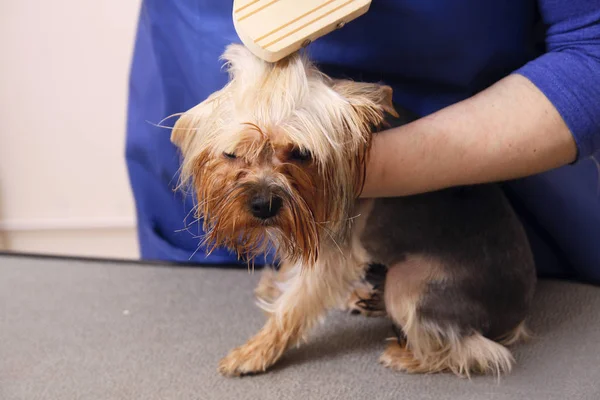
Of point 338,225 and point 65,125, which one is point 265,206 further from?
point 65,125

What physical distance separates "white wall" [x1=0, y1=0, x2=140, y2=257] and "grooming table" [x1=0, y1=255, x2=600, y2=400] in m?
0.49

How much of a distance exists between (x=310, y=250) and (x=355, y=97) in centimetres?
17

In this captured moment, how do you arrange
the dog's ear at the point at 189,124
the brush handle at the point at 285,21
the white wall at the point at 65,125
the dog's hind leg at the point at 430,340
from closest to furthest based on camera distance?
the brush handle at the point at 285,21 → the dog's ear at the point at 189,124 → the dog's hind leg at the point at 430,340 → the white wall at the point at 65,125

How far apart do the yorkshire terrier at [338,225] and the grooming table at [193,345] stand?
30mm

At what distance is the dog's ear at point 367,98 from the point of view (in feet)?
2.28

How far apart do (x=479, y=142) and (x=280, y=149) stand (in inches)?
8.8

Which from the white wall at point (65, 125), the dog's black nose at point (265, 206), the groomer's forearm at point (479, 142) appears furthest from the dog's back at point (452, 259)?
the white wall at point (65, 125)

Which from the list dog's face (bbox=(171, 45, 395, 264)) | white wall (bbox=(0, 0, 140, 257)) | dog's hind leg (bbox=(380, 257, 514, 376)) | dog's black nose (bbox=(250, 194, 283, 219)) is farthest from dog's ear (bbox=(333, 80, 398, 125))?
white wall (bbox=(0, 0, 140, 257))

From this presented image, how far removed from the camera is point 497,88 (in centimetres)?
76

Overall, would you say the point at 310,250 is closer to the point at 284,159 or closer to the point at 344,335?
the point at 284,159

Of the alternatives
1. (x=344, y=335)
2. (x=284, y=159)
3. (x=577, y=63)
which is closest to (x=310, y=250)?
(x=284, y=159)

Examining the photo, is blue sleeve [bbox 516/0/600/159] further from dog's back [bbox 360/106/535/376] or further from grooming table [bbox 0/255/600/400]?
grooming table [bbox 0/255/600/400]

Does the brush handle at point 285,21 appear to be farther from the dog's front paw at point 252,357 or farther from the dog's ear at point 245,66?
the dog's front paw at point 252,357

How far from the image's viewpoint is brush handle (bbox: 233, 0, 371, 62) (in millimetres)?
637
